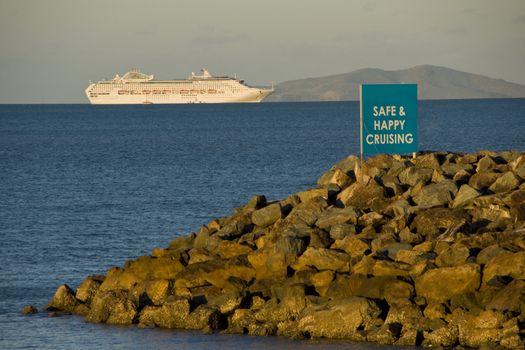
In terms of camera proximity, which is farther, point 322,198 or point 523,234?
point 322,198

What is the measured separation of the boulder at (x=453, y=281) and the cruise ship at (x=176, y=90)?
5872 inches

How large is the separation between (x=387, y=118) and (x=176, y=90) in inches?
5765

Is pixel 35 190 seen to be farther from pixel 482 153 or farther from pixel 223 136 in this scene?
pixel 223 136

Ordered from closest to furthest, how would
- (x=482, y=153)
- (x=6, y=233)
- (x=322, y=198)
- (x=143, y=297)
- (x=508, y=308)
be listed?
(x=508, y=308) → (x=143, y=297) → (x=322, y=198) → (x=482, y=153) → (x=6, y=233)

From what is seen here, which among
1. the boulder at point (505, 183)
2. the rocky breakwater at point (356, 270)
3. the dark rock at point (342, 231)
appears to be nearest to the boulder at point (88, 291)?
the rocky breakwater at point (356, 270)

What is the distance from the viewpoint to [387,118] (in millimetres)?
19109

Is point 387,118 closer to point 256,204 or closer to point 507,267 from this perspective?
point 256,204

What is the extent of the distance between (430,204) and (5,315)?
21.1ft

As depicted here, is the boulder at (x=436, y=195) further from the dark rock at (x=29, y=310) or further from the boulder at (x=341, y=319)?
the dark rock at (x=29, y=310)

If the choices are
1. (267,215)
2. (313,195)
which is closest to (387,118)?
(313,195)

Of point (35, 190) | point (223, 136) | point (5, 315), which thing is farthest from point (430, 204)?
point (223, 136)

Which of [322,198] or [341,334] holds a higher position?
[322,198]

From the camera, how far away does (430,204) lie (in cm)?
1688

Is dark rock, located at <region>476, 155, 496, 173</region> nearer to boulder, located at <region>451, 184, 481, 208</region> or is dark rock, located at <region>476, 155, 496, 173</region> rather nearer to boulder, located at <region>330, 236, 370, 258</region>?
boulder, located at <region>451, 184, 481, 208</region>
